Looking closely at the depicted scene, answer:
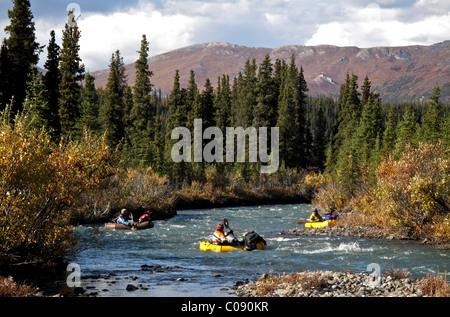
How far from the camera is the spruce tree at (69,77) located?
5403cm

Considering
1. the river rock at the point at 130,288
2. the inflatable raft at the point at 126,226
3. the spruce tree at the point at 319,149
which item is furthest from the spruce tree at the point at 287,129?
the river rock at the point at 130,288

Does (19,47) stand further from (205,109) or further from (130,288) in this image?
(130,288)

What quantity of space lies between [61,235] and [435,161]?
21.3 meters

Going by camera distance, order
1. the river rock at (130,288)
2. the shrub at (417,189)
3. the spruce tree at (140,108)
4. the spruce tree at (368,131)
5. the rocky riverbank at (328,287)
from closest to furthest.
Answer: the rocky riverbank at (328,287) → the river rock at (130,288) → the shrub at (417,189) → the spruce tree at (368,131) → the spruce tree at (140,108)

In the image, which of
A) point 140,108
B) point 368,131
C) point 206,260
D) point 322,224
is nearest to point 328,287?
point 206,260

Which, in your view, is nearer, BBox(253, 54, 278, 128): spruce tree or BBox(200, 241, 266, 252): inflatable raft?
BBox(200, 241, 266, 252): inflatable raft

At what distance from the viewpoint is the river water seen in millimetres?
17516

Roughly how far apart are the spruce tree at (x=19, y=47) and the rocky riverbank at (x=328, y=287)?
43.1 meters

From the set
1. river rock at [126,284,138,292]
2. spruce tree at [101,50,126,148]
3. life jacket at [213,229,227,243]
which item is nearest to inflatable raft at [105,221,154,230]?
life jacket at [213,229,227,243]

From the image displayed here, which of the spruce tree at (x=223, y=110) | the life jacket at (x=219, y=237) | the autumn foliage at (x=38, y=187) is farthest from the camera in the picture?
the spruce tree at (x=223, y=110)

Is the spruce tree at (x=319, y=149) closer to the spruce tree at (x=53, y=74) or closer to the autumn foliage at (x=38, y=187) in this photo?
the spruce tree at (x=53, y=74)

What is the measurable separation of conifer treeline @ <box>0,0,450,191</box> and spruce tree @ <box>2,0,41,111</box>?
101mm

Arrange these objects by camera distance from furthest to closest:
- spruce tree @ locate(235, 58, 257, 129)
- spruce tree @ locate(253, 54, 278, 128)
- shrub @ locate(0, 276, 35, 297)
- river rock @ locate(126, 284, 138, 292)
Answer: spruce tree @ locate(235, 58, 257, 129)
spruce tree @ locate(253, 54, 278, 128)
river rock @ locate(126, 284, 138, 292)
shrub @ locate(0, 276, 35, 297)

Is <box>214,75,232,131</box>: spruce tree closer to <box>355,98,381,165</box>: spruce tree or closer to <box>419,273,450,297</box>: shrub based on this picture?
<box>355,98,381,165</box>: spruce tree
